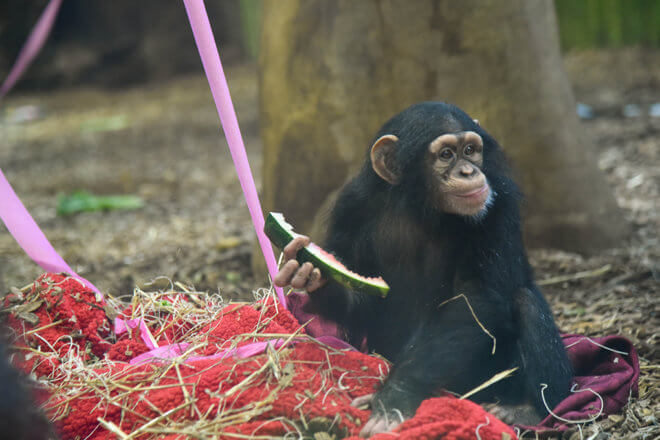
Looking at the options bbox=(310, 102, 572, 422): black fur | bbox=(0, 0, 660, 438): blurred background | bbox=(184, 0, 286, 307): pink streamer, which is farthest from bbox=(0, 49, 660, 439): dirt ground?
bbox=(184, 0, 286, 307): pink streamer

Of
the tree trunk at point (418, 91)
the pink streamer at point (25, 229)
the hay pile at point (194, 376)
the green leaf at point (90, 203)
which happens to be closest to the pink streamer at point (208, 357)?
the hay pile at point (194, 376)

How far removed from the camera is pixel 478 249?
261 cm

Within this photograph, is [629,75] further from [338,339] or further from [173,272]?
[338,339]

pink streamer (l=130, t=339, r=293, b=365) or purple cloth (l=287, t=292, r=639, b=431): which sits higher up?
pink streamer (l=130, t=339, r=293, b=365)

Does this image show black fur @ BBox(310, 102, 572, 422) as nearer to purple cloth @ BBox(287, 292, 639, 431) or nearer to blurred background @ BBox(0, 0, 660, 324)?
purple cloth @ BBox(287, 292, 639, 431)

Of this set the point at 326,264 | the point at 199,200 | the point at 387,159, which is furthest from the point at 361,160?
the point at 199,200

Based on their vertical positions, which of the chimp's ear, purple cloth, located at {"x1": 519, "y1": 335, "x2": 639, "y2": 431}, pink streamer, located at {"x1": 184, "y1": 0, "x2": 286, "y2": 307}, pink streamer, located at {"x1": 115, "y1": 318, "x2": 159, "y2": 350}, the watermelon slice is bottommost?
purple cloth, located at {"x1": 519, "y1": 335, "x2": 639, "y2": 431}

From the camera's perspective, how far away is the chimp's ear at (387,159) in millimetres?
2756

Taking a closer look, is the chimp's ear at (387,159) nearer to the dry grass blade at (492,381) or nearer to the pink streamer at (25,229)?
the dry grass blade at (492,381)

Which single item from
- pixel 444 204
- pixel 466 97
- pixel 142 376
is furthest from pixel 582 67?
pixel 142 376

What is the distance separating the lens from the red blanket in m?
2.21

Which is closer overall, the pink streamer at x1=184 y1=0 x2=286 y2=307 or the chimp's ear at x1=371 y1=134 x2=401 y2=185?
the pink streamer at x1=184 y1=0 x2=286 y2=307

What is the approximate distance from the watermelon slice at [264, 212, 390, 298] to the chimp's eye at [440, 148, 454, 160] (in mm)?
538

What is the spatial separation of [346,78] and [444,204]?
166 centimetres
